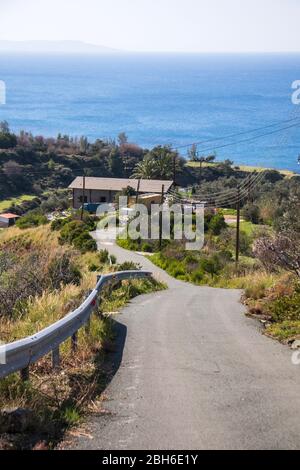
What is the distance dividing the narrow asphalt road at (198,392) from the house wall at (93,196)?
6312cm

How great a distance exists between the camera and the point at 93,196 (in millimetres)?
75312

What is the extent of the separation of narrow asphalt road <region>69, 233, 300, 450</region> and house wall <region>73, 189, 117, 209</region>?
63.1 metres

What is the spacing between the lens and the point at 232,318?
12469 mm

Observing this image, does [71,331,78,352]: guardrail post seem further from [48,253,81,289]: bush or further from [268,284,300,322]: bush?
[48,253,81,289]: bush

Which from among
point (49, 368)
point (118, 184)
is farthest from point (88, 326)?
point (118, 184)

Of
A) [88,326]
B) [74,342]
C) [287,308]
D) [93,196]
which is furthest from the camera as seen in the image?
[93,196]

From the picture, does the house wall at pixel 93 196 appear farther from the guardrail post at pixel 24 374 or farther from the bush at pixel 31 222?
the guardrail post at pixel 24 374

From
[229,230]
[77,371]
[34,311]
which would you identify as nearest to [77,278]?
[34,311]

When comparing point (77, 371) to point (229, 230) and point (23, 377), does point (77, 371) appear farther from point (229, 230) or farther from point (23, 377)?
point (229, 230)

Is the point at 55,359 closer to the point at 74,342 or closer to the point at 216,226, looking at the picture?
the point at 74,342

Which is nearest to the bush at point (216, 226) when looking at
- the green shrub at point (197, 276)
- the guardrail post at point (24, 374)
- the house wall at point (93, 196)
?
the green shrub at point (197, 276)

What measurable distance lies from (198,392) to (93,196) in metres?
69.1

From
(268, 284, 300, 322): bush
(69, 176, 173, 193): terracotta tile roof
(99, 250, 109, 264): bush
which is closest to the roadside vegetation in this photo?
(268, 284, 300, 322): bush

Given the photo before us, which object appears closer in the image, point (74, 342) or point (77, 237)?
point (74, 342)
